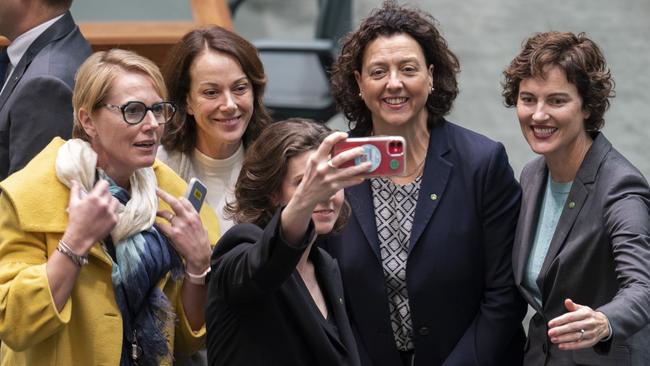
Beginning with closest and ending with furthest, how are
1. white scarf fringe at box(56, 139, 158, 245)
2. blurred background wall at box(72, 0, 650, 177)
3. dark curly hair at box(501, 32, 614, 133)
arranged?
1. white scarf fringe at box(56, 139, 158, 245)
2. dark curly hair at box(501, 32, 614, 133)
3. blurred background wall at box(72, 0, 650, 177)

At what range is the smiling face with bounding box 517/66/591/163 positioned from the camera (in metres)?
3.36

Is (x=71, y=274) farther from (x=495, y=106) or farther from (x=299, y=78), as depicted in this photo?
(x=495, y=106)

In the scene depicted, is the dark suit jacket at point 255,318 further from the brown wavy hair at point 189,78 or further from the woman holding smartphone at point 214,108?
the brown wavy hair at point 189,78

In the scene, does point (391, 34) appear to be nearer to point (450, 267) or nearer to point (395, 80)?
point (395, 80)

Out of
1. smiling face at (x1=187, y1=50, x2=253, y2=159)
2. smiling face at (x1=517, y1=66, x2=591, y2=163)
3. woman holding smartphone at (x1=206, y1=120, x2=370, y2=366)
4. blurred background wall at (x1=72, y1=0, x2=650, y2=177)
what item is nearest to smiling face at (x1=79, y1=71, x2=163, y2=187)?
woman holding smartphone at (x1=206, y1=120, x2=370, y2=366)

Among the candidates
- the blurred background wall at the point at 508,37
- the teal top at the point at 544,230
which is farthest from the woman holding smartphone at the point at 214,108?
the blurred background wall at the point at 508,37

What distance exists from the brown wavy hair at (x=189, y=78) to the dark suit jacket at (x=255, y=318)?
0.87 metres

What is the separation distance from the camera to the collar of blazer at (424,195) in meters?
3.52

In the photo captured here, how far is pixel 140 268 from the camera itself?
3020 millimetres

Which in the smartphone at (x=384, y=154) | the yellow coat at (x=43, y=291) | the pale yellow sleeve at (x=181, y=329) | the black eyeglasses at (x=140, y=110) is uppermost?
the smartphone at (x=384, y=154)

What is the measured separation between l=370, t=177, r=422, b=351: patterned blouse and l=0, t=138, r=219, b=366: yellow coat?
2.65 ft

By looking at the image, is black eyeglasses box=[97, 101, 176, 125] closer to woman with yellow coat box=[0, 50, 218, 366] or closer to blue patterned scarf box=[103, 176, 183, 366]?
woman with yellow coat box=[0, 50, 218, 366]

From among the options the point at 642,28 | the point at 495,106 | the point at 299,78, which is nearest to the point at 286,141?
the point at 299,78

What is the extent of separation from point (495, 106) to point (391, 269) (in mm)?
4635
